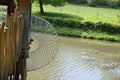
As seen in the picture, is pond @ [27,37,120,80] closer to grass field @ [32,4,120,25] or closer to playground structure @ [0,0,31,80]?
playground structure @ [0,0,31,80]

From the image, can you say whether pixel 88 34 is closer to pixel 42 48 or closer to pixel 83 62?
pixel 83 62

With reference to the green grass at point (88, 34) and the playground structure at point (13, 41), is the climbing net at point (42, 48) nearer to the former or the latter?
the playground structure at point (13, 41)

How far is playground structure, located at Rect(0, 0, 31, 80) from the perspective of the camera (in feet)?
16.2

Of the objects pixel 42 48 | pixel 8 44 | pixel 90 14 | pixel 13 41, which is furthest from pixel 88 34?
pixel 8 44

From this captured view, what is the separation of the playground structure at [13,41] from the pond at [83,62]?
5.62m

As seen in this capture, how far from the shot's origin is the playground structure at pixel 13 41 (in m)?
4.93

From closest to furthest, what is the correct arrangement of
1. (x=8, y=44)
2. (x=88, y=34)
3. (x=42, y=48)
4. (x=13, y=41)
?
(x=8, y=44)
(x=13, y=41)
(x=42, y=48)
(x=88, y=34)

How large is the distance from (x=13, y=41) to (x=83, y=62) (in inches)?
443

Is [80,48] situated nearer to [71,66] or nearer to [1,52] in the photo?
[71,66]

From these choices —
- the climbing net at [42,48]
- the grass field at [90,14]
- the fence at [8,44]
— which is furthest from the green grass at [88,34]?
the fence at [8,44]

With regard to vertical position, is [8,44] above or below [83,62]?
above

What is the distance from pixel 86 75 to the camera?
14.2 metres

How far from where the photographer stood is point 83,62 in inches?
657

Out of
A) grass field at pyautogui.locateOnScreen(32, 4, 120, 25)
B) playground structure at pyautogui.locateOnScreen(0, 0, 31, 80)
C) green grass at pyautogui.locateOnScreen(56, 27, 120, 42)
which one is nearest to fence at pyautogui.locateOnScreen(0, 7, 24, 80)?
playground structure at pyautogui.locateOnScreen(0, 0, 31, 80)
